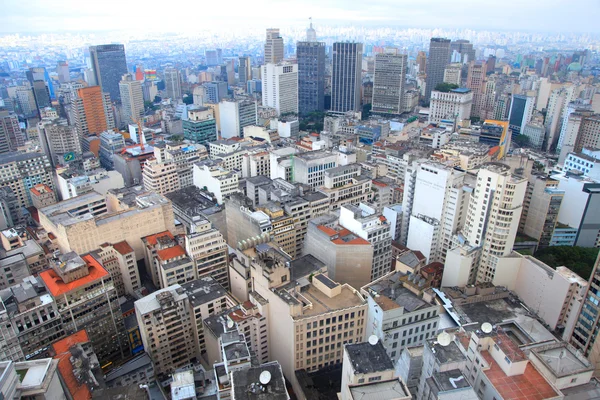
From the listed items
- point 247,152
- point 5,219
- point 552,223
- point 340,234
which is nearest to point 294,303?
point 340,234

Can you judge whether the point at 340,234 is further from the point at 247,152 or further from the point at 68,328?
the point at 247,152

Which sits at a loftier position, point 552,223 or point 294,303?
point 294,303

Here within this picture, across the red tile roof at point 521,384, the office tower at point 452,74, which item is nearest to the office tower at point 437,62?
the office tower at point 452,74

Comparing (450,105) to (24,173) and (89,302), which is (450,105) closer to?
(24,173)

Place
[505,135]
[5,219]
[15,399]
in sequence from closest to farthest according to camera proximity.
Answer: [15,399] < [5,219] < [505,135]

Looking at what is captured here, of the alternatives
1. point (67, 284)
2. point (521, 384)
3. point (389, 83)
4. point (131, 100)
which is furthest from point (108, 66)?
point (521, 384)

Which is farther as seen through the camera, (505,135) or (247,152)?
(505,135)

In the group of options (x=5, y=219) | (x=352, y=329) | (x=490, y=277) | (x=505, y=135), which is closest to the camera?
(x=352, y=329)

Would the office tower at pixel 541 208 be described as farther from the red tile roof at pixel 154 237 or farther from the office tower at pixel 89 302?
the office tower at pixel 89 302
